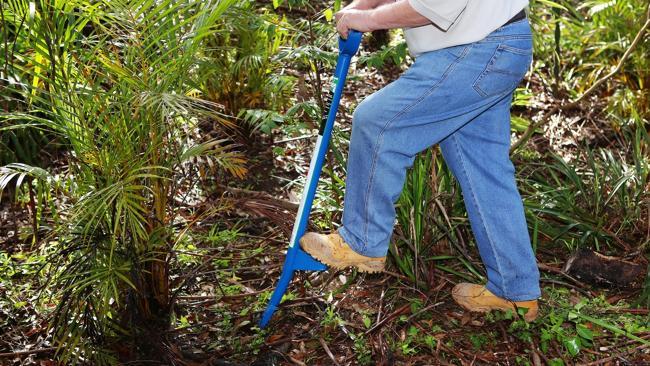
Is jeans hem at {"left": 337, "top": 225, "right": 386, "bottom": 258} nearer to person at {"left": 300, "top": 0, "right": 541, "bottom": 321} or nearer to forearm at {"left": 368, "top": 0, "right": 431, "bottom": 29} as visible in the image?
person at {"left": 300, "top": 0, "right": 541, "bottom": 321}

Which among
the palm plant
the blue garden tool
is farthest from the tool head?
the palm plant

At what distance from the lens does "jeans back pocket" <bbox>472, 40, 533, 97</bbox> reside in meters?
2.86

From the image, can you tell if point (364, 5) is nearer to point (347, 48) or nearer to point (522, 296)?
point (347, 48)

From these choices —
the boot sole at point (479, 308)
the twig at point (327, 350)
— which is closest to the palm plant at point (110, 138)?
the twig at point (327, 350)

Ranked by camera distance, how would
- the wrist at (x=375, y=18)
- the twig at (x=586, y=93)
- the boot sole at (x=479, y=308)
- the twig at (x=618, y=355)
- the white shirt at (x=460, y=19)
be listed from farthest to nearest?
the twig at (x=586, y=93)
the boot sole at (x=479, y=308)
the twig at (x=618, y=355)
the wrist at (x=375, y=18)
the white shirt at (x=460, y=19)

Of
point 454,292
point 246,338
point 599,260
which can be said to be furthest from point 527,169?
point 246,338

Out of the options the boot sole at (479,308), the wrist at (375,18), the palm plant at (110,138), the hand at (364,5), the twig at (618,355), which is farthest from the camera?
the boot sole at (479,308)

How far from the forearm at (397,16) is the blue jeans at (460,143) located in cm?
16

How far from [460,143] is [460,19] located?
Result: 1.74 feet

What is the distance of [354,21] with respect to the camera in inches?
115

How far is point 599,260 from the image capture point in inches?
146

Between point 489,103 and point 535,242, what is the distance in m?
0.97

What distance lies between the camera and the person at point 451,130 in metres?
2.83

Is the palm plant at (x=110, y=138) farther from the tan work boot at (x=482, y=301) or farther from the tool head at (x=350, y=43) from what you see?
the tan work boot at (x=482, y=301)
